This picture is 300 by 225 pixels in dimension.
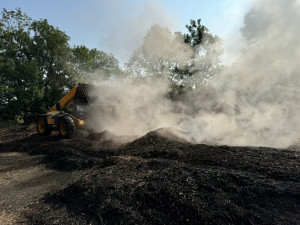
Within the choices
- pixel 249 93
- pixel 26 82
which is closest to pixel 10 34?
pixel 26 82

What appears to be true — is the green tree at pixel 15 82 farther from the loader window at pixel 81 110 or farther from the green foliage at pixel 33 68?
the loader window at pixel 81 110

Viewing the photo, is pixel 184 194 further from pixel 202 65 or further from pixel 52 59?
pixel 52 59

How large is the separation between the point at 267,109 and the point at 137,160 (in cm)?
615

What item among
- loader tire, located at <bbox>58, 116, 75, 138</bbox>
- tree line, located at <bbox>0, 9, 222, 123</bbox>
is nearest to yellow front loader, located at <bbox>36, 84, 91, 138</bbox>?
loader tire, located at <bbox>58, 116, 75, 138</bbox>

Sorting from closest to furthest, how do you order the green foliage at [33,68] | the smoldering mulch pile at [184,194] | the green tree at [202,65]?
the smoldering mulch pile at [184,194], the green tree at [202,65], the green foliage at [33,68]

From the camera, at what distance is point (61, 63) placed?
22828 millimetres

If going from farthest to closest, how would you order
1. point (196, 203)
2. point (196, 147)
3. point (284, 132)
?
point (284, 132)
point (196, 147)
point (196, 203)

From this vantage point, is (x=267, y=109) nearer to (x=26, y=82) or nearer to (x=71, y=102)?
(x=71, y=102)

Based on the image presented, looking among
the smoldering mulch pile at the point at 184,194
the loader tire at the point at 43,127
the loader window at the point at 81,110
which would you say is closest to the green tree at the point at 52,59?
the loader tire at the point at 43,127

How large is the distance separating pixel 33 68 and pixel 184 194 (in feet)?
64.4

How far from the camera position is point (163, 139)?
7.22 m

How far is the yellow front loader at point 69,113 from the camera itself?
994 cm

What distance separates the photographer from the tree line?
512 inches

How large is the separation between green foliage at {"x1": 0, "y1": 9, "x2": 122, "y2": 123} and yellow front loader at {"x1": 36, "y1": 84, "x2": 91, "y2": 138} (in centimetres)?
974
